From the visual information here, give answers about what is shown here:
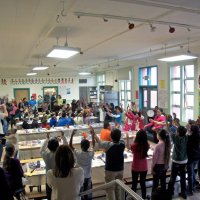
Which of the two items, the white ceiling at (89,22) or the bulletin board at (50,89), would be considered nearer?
the white ceiling at (89,22)

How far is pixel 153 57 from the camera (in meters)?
10.9

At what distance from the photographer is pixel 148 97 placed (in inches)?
462

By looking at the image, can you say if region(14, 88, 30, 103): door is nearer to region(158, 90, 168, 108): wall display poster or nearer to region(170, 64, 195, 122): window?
region(158, 90, 168, 108): wall display poster

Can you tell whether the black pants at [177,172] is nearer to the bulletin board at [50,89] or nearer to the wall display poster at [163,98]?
the wall display poster at [163,98]

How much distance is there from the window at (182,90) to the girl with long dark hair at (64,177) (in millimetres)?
7131

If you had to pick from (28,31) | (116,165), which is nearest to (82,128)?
(28,31)

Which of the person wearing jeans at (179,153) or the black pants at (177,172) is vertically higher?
the person wearing jeans at (179,153)

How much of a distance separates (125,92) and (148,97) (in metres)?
2.68

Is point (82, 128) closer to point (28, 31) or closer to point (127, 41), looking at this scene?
point (127, 41)

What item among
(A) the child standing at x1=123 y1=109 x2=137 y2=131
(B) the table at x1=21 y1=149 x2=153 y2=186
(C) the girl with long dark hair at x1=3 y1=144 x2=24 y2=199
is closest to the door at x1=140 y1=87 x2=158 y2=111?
(A) the child standing at x1=123 y1=109 x2=137 y2=131

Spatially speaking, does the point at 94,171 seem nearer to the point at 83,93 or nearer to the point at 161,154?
the point at 161,154

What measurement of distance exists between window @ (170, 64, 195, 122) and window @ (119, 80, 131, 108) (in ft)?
13.0

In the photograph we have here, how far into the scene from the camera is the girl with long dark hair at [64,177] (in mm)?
2711

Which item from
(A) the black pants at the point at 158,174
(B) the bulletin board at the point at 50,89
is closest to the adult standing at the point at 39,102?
(B) the bulletin board at the point at 50,89
